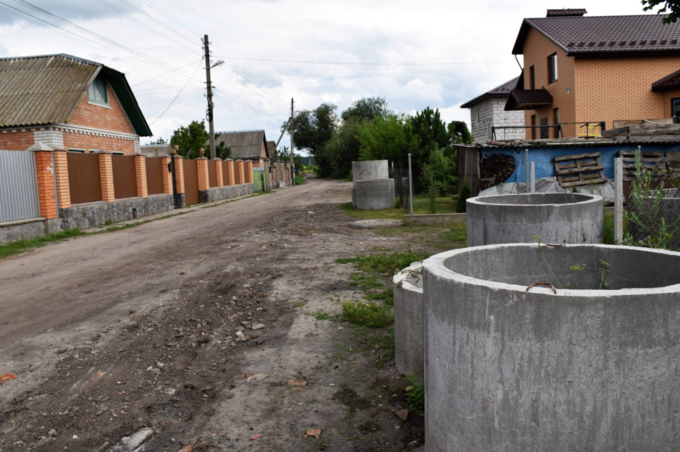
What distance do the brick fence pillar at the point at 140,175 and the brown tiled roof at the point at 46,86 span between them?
2.73 m

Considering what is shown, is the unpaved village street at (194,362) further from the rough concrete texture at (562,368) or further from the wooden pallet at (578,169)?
the wooden pallet at (578,169)

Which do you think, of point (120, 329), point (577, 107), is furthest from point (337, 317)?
point (577, 107)

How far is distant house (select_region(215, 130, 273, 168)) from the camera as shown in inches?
2338

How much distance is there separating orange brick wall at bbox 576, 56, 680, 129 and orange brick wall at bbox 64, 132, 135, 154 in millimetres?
19281

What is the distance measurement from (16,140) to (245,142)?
41.0 metres

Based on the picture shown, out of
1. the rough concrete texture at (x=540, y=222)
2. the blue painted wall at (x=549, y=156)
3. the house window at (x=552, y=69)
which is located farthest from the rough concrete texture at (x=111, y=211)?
the house window at (x=552, y=69)

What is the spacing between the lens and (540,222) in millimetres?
5496

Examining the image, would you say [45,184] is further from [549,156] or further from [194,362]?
[549,156]

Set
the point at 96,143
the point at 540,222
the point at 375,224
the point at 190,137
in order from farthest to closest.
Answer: the point at 190,137 → the point at 96,143 → the point at 375,224 → the point at 540,222

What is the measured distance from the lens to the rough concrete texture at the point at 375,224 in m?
14.1

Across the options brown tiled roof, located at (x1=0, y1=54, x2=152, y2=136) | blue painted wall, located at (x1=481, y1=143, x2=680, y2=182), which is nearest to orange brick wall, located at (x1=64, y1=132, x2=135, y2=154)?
brown tiled roof, located at (x1=0, y1=54, x2=152, y2=136)

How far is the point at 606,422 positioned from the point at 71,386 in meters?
3.72

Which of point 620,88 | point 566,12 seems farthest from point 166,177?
point 566,12

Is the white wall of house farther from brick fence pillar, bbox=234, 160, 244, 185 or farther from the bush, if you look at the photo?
the bush
